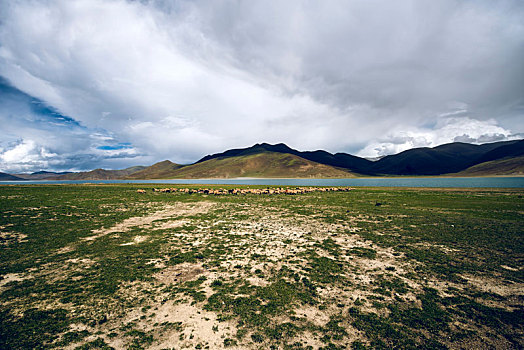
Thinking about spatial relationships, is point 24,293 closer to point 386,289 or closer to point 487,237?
point 386,289

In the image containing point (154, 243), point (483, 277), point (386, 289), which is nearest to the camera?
point (386, 289)

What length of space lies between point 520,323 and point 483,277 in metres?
3.65

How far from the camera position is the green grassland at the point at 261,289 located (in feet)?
21.8

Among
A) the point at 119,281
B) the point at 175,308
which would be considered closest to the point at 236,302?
the point at 175,308

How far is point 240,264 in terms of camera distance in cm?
1198

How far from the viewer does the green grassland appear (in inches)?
261

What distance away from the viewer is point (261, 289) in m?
9.41

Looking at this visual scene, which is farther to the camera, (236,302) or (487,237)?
(487,237)

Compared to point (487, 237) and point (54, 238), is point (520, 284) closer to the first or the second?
point (487, 237)

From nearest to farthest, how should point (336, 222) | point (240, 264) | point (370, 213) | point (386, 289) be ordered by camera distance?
point (386, 289)
point (240, 264)
point (336, 222)
point (370, 213)

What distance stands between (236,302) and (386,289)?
23.0 feet

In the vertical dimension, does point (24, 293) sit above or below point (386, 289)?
above

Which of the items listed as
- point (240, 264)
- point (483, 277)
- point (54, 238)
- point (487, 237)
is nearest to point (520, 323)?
point (483, 277)

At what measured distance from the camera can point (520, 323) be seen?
7.18 metres
